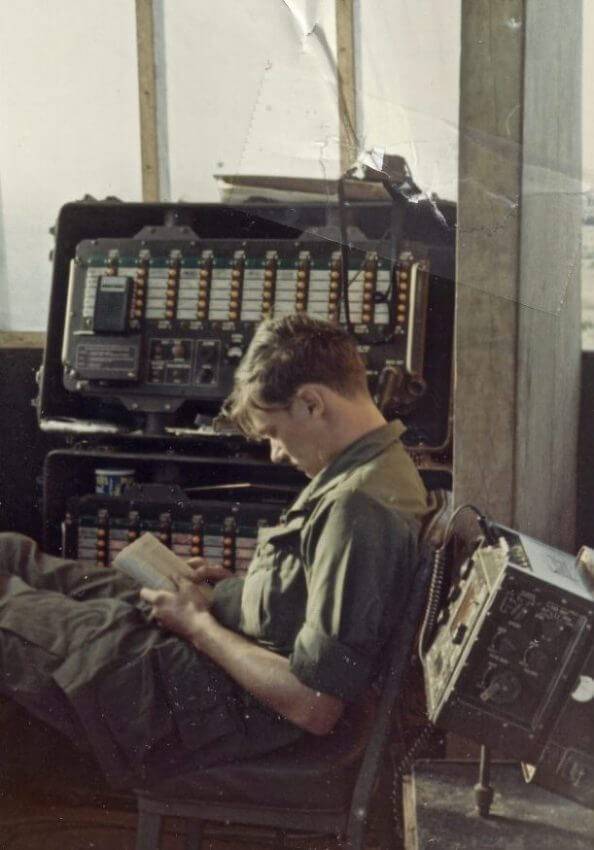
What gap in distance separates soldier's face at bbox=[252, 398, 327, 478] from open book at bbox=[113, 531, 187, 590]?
0.43 m

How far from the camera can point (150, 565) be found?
205 centimetres

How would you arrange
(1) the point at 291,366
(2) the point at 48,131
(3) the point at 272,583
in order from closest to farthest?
(3) the point at 272,583 < (1) the point at 291,366 < (2) the point at 48,131

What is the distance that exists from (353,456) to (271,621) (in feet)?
1.12

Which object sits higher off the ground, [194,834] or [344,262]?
[344,262]

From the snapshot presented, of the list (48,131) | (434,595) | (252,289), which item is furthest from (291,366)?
(48,131)

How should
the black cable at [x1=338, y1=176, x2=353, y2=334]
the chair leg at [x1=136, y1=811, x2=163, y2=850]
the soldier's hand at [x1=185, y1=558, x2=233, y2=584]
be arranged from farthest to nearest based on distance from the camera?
1. the black cable at [x1=338, y1=176, x2=353, y2=334]
2. the soldier's hand at [x1=185, y1=558, x2=233, y2=584]
3. the chair leg at [x1=136, y1=811, x2=163, y2=850]

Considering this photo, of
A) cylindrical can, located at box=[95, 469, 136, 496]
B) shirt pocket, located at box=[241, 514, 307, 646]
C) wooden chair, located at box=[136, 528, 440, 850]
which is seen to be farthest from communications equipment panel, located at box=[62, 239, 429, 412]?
wooden chair, located at box=[136, 528, 440, 850]

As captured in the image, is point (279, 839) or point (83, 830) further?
point (83, 830)

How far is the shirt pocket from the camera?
1677mm

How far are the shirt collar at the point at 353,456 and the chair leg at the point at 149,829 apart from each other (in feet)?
1.94

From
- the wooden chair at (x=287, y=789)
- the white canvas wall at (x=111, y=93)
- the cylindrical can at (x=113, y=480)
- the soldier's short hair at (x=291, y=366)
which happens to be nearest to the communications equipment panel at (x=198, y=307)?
the cylindrical can at (x=113, y=480)

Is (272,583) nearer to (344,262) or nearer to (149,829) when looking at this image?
(149,829)

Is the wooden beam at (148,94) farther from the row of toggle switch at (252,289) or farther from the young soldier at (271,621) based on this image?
the young soldier at (271,621)

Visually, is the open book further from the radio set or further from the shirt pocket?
the radio set
